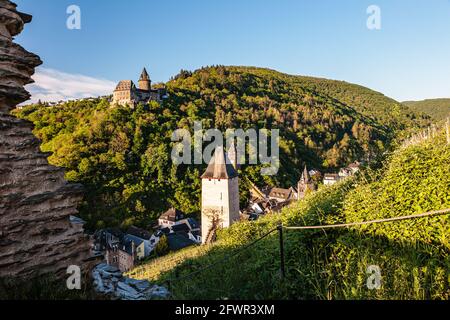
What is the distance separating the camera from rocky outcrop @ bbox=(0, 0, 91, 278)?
420 centimetres

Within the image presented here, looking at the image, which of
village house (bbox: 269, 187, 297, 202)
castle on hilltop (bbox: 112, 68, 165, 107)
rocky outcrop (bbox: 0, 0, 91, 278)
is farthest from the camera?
castle on hilltop (bbox: 112, 68, 165, 107)

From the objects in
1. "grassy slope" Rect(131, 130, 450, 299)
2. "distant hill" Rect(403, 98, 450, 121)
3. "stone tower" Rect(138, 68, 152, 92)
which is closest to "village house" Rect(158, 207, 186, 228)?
"stone tower" Rect(138, 68, 152, 92)

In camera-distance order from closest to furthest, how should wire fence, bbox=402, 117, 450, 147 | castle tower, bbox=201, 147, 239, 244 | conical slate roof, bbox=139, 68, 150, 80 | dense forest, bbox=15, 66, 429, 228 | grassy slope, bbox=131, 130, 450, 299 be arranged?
grassy slope, bbox=131, 130, 450, 299, wire fence, bbox=402, 117, 450, 147, castle tower, bbox=201, 147, 239, 244, dense forest, bbox=15, 66, 429, 228, conical slate roof, bbox=139, 68, 150, 80

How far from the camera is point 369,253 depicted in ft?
14.4

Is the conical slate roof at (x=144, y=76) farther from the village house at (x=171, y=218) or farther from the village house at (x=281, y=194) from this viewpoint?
the village house at (x=171, y=218)

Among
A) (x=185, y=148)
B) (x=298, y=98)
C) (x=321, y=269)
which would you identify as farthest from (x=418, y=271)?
(x=298, y=98)

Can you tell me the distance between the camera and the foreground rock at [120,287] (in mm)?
4485

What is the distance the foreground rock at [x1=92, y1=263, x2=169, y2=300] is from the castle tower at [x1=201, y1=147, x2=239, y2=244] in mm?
25563

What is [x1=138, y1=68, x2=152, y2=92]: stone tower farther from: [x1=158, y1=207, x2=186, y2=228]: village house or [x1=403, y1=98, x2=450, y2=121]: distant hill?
[x1=403, y1=98, x2=450, y2=121]: distant hill

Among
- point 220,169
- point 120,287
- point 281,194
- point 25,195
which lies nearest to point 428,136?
point 120,287

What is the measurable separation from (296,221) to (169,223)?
39851 mm

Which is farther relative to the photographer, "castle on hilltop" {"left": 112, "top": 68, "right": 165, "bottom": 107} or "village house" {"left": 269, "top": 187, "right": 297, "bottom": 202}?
"castle on hilltop" {"left": 112, "top": 68, "right": 165, "bottom": 107}

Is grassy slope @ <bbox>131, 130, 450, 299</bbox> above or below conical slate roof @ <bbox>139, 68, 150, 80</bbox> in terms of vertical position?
below

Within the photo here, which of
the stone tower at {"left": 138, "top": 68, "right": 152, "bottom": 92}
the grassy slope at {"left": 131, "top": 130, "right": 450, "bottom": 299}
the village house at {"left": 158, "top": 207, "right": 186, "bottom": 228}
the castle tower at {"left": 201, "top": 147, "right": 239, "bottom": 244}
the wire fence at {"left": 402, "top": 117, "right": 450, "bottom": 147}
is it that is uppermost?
the stone tower at {"left": 138, "top": 68, "right": 152, "bottom": 92}
